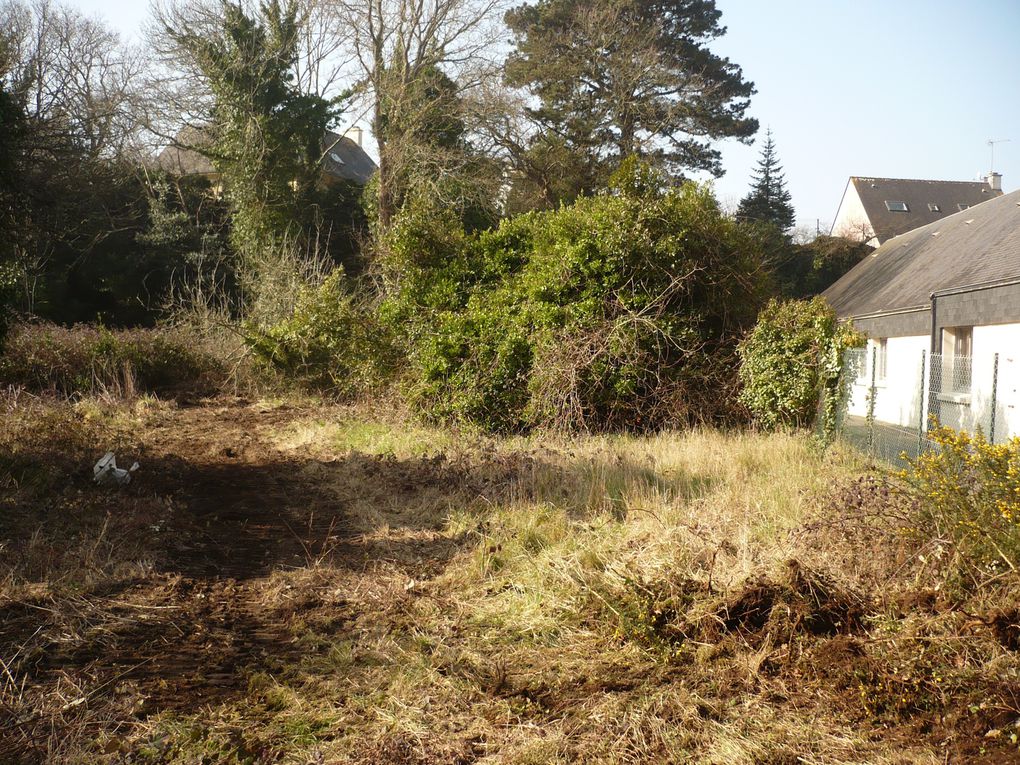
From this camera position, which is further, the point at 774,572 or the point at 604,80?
the point at 604,80

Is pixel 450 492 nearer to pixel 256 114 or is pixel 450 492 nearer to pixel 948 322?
pixel 948 322

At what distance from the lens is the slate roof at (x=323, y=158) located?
26.5 meters

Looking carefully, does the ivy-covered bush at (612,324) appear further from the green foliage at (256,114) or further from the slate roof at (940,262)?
the green foliage at (256,114)

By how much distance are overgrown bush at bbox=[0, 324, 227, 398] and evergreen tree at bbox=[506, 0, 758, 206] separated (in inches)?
486

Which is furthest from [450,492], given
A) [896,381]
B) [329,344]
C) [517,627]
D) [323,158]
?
[323,158]

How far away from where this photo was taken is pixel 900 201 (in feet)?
134

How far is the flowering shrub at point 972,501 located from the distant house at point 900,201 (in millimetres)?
36399

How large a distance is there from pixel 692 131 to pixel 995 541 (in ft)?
81.1

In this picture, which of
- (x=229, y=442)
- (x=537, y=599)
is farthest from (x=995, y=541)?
(x=229, y=442)

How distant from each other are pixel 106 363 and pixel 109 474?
29.5ft

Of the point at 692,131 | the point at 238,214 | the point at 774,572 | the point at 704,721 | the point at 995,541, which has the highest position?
the point at 692,131

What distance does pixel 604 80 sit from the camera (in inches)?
1042

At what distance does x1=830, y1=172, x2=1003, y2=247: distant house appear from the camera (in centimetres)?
3922

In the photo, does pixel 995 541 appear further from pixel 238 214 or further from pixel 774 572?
pixel 238 214
